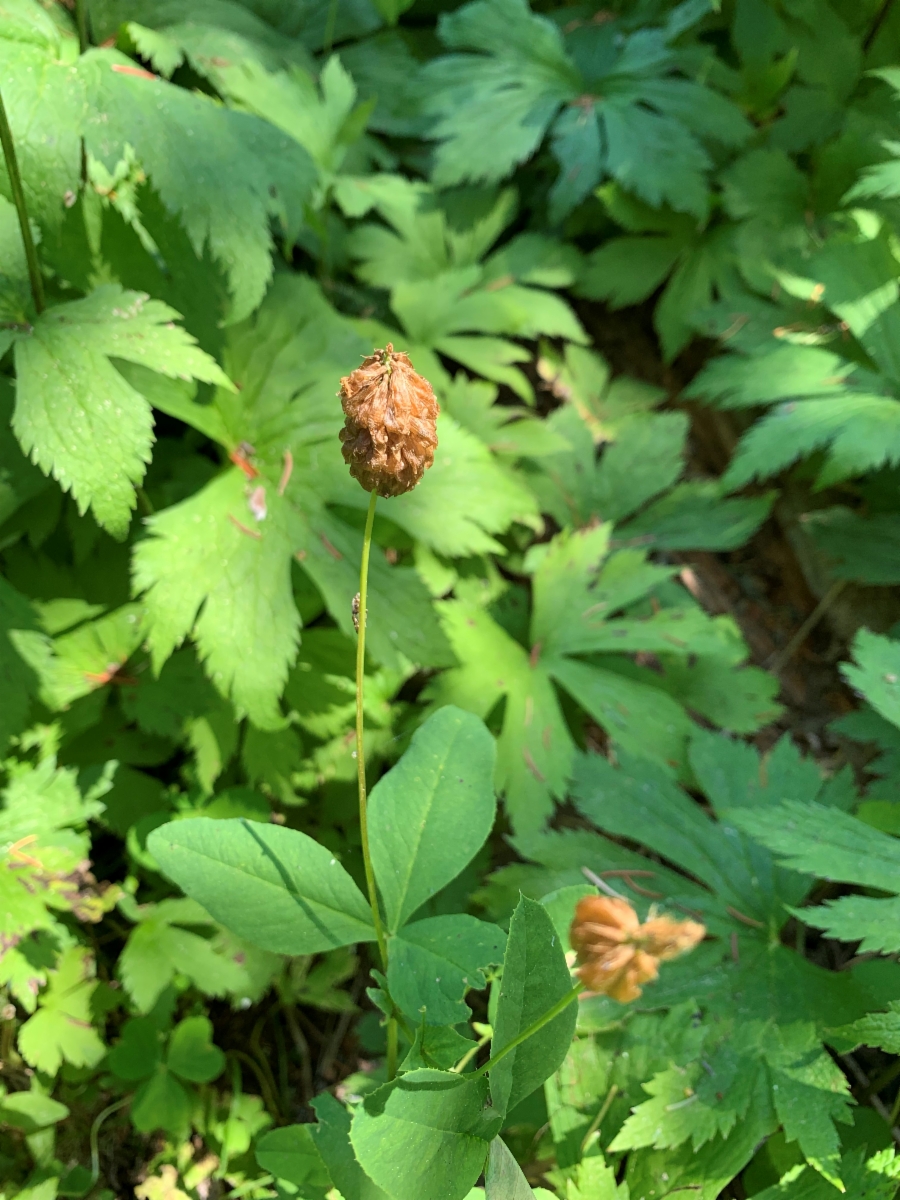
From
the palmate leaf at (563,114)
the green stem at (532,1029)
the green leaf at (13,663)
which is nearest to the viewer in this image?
the green stem at (532,1029)

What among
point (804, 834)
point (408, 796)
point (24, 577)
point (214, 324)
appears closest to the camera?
point (408, 796)

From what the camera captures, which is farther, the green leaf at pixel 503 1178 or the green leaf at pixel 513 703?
the green leaf at pixel 513 703

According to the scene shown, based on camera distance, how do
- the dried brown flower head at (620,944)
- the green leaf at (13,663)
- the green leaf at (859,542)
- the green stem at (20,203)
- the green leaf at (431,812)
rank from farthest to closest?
1. the green leaf at (859,542)
2. the green leaf at (13,663)
3. the green stem at (20,203)
4. the green leaf at (431,812)
5. the dried brown flower head at (620,944)

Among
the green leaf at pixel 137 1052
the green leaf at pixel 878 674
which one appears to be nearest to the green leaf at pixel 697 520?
the green leaf at pixel 878 674

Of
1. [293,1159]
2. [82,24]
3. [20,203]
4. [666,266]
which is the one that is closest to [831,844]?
[293,1159]

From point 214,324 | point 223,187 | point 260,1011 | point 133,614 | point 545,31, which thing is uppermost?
point 545,31

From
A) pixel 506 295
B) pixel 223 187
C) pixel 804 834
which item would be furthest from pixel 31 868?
pixel 506 295

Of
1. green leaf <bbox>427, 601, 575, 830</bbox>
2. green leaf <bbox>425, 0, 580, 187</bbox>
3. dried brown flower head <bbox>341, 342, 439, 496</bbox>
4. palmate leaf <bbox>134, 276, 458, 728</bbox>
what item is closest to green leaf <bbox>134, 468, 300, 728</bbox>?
palmate leaf <bbox>134, 276, 458, 728</bbox>

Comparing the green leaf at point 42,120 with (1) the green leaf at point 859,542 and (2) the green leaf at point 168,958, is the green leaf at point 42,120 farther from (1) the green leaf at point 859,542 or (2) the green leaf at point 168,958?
(1) the green leaf at point 859,542

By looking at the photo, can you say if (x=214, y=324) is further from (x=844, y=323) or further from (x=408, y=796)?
(x=844, y=323)
